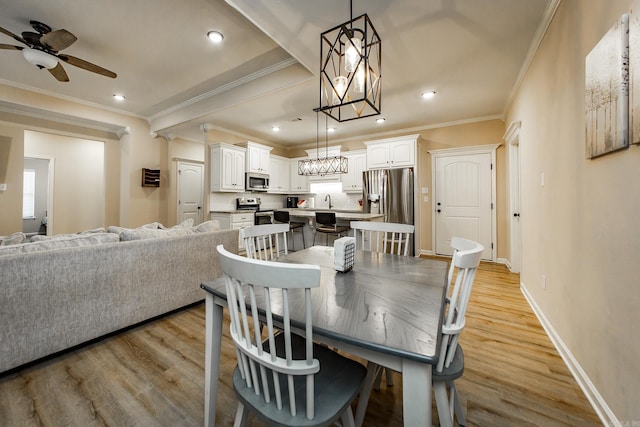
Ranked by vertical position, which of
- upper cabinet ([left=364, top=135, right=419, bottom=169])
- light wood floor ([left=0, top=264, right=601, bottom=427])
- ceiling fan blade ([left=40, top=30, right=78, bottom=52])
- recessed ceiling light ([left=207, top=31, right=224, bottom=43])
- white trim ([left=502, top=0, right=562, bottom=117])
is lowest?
light wood floor ([left=0, top=264, right=601, bottom=427])

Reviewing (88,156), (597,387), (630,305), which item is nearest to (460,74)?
(630,305)

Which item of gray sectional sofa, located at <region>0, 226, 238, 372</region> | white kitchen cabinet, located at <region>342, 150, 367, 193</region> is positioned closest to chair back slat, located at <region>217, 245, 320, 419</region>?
gray sectional sofa, located at <region>0, 226, 238, 372</region>

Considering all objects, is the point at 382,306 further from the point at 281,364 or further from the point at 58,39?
the point at 58,39

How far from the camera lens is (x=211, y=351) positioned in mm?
1124

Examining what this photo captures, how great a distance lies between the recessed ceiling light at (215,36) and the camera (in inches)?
96.5

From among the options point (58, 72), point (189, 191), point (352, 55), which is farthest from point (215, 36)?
point (189, 191)

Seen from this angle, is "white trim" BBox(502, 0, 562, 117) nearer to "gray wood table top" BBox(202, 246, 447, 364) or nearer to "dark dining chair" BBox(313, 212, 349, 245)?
"gray wood table top" BBox(202, 246, 447, 364)

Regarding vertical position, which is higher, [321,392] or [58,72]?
[58,72]

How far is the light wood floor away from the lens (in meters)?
1.30

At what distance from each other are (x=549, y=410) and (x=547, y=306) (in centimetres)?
112

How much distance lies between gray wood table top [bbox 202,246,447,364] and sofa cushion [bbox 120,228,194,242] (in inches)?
59.3

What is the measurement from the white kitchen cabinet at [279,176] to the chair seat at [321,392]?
17.3ft

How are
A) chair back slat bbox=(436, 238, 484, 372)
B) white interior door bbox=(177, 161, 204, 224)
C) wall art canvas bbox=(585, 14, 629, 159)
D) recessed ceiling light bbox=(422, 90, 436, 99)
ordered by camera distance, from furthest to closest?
white interior door bbox=(177, 161, 204, 224) → recessed ceiling light bbox=(422, 90, 436, 99) → wall art canvas bbox=(585, 14, 629, 159) → chair back slat bbox=(436, 238, 484, 372)

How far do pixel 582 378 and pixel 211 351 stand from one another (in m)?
2.13
